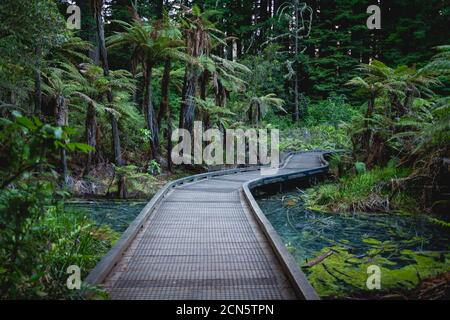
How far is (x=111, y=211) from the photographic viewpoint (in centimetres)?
792

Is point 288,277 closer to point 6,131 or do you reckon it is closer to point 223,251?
point 223,251

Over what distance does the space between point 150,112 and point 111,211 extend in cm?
415

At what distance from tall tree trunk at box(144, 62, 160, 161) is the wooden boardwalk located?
4799 mm

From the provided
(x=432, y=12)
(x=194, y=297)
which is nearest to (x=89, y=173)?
(x=194, y=297)

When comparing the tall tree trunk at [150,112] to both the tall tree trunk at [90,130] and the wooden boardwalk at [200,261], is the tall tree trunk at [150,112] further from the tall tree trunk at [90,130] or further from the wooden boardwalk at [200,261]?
the wooden boardwalk at [200,261]

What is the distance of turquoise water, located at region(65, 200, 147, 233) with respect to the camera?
23.0 ft

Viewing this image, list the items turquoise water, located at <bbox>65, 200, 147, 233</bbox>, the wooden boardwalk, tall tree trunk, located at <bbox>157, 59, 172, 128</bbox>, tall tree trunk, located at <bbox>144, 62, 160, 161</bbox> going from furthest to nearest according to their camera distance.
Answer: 1. tall tree trunk, located at <bbox>157, 59, 172, 128</bbox>
2. tall tree trunk, located at <bbox>144, 62, 160, 161</bbox>
3. turquoise water, located at <bbox>65, 200, 147, 233</bbox>
4. the wooden boardwalk

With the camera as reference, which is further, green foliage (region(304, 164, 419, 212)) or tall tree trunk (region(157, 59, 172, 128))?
tall tree trunk (region(157, 59, 172, 128))

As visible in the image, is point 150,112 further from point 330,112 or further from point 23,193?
point 330,112

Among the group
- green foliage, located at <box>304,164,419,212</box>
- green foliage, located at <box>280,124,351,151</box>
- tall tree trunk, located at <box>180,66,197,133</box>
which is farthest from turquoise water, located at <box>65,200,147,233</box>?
green foliage, located at <box>280,124,351,151</box>

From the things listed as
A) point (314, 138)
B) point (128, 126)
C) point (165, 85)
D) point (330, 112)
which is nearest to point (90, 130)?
point (128, 126)

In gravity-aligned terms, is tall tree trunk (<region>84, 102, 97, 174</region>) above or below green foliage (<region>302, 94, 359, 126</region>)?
below

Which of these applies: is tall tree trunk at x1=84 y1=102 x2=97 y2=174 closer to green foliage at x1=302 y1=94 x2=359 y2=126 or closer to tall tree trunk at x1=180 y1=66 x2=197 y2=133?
tall tree trunk at x1=180 y1=66 x2=197 y2=133
